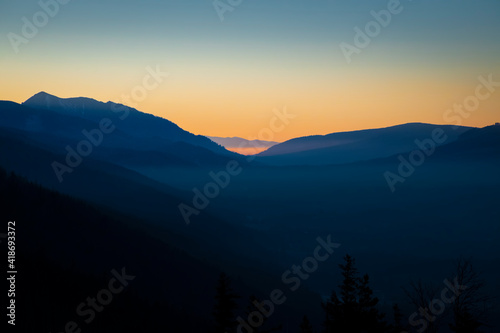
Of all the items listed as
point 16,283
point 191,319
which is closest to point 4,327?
point 16,283

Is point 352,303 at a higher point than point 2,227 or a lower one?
lower

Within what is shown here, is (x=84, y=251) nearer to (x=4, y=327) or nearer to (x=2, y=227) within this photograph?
(x=2, y=227)

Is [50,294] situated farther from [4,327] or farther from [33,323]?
[4,327]

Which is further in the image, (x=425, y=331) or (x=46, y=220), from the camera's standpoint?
(x=46, y=220)

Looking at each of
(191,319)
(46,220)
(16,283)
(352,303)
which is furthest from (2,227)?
(352,303)

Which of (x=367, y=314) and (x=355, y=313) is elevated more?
(x=355, y=313)

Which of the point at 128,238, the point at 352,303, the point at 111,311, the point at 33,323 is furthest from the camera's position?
the point at 128,238

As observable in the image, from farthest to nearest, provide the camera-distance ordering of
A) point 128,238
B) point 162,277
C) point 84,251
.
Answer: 1. point 128,238
2. point 162,277
3. point 84,251

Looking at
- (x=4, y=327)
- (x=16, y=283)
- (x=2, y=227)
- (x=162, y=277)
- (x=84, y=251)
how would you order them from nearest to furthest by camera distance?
(x=4, y=327), (x=16, y=283), (x=2, y=227), (x=84, y=251), (x=162, y=277)

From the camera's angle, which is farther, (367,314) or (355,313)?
(355,313)

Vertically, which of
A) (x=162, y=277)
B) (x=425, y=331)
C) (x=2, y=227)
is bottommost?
(x=425, y=331)
